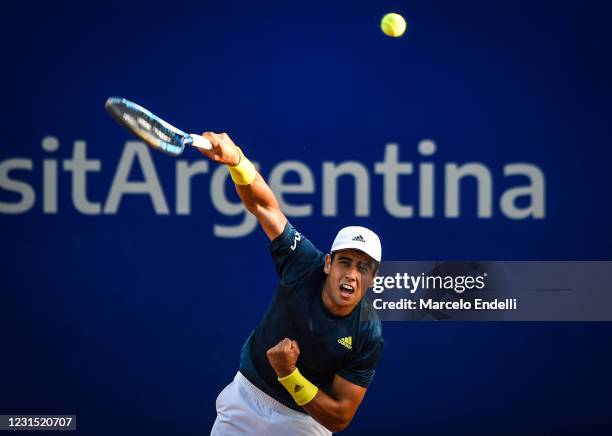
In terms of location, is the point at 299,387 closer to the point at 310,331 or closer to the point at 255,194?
the point at 310,331

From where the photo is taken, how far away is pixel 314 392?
4406 mm

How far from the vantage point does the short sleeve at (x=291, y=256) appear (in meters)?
4.54

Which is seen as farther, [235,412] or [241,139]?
[241,139]

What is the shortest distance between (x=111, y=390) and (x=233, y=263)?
0.88 metres

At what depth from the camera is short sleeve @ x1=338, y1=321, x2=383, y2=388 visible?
14.9 ft

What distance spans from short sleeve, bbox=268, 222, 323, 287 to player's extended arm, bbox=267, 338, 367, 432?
0.33 metres

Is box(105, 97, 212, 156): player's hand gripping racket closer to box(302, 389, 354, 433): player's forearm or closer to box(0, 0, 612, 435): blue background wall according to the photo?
box(302, 389, 354, 433): player's forearm

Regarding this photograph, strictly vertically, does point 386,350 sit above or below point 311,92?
below

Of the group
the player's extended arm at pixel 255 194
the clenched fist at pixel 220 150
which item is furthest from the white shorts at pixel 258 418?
the clenched fist at pixel 220 150

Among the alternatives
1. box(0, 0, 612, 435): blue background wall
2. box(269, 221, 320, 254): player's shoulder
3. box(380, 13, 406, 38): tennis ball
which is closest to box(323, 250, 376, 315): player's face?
box(269, 221, 320, 254): player's shoulder

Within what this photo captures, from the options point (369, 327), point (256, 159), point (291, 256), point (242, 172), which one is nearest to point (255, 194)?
point (242, 172)

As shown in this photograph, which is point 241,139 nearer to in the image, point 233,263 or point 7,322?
point 233,263

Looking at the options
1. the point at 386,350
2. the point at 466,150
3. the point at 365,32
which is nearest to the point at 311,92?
the point at 365,32

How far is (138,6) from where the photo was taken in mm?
5840
